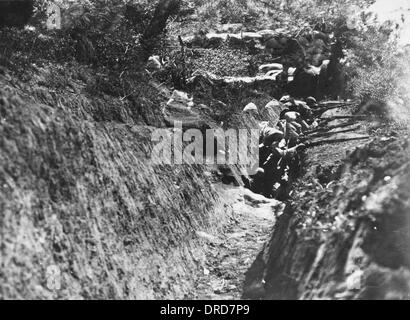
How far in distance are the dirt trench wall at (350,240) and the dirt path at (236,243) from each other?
38 cm

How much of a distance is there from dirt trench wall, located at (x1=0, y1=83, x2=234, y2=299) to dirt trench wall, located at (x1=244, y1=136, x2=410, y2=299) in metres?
1.63

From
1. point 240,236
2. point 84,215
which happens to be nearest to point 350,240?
point 240,236

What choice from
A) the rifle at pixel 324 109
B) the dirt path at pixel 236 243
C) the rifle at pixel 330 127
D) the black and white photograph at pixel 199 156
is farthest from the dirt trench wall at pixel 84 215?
the rifle at pixel 324 109

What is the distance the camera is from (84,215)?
558 centimetres

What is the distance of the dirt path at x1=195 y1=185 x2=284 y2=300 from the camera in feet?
22.6

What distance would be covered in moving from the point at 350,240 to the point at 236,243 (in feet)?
10.6

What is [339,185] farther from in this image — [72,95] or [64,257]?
[72,95]

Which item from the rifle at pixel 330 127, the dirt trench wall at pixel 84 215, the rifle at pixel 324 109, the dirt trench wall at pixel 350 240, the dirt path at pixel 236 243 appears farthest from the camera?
the rifle at pixel 324 109

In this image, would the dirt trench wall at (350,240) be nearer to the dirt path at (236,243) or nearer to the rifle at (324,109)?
the dirt path at (236,243)

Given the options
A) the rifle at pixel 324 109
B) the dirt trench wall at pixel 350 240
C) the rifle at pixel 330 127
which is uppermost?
the rifle at pixel 324 109

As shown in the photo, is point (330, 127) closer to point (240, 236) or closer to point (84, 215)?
point (240, 236)

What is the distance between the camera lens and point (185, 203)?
8312mm

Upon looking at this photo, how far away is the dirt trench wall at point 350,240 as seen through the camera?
16.9ft

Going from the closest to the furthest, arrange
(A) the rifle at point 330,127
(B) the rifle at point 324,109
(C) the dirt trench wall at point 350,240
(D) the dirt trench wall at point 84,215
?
(D) the dirt trench wall at point 84,215
(C) the dirt trench wall at point 350,240
(A) the rifle at point 330,127
(B) the rifle at point 324,109
